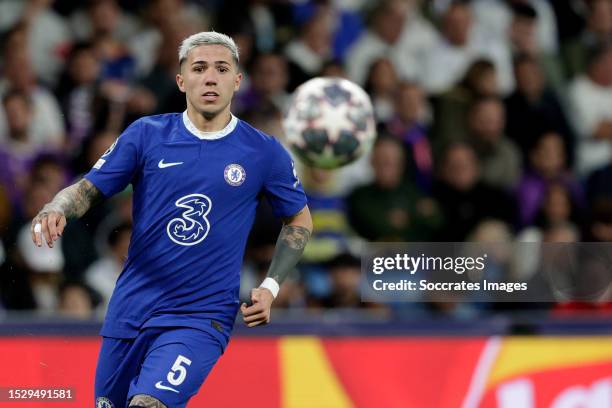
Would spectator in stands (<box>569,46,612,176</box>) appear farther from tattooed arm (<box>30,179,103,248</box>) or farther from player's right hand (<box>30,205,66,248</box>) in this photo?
player's right hand (<box>30,205,66,248</box>)

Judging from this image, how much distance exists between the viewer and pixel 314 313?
814 cm

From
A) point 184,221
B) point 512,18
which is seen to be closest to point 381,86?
point 512,18

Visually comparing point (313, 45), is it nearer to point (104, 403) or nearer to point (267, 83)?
point (267, 83)

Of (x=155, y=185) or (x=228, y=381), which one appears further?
(x=228, y=381)

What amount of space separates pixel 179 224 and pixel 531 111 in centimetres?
557

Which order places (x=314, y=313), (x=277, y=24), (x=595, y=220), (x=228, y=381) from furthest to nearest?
(x=277, y=24) → (x=595, y=220) → (x=314, y=313) → (x=228, y=381)

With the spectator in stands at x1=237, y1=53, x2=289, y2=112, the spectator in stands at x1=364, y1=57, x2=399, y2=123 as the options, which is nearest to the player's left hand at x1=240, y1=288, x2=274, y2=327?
the spectator in stands at x1=237, y1=53, x2=289, y2=112

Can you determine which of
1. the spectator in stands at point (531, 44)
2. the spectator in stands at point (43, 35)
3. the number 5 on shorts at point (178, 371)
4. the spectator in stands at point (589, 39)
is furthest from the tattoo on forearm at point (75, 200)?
the spectator in stands at point (589, 39)

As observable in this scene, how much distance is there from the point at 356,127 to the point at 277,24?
9.20 ft

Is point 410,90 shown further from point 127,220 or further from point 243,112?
point 127,220

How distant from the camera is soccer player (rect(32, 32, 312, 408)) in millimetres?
5414

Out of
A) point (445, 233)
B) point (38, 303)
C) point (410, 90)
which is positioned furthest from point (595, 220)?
point (38, 303)

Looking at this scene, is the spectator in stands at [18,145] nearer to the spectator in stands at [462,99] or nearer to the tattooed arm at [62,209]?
the spectator in stands at [462,99]

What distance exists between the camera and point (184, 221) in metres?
5.46
